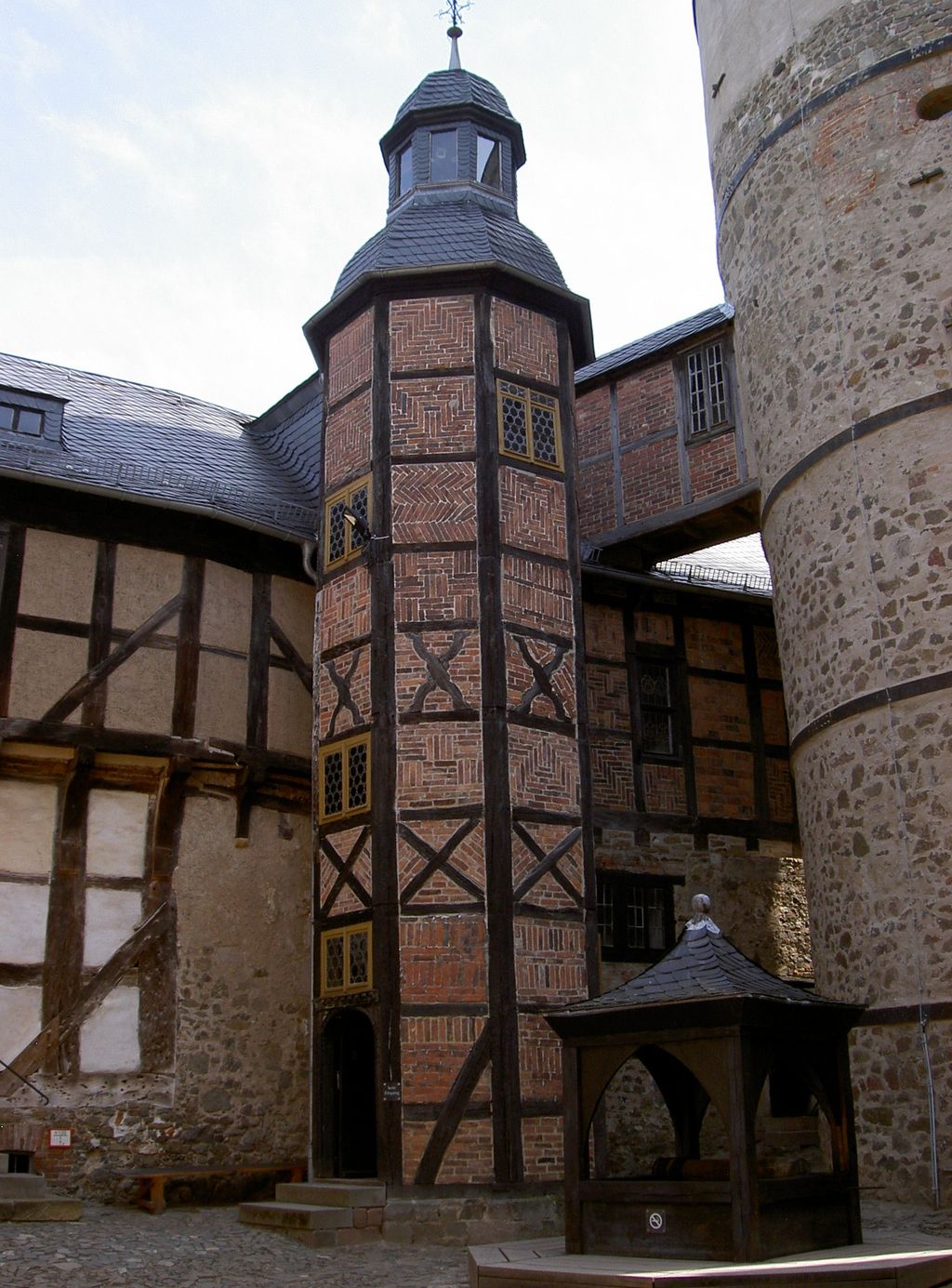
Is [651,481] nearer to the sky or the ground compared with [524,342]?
nearer to the ground

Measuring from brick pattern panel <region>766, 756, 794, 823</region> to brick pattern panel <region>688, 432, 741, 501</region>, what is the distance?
3224mm

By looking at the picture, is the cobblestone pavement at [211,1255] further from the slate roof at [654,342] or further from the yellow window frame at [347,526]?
the slate roof at [654,342]

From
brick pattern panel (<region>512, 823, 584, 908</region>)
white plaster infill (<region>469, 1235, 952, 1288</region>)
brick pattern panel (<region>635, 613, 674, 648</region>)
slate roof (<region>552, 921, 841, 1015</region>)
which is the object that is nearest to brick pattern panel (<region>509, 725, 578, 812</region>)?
brick pattern panel (<region>512, 823, 584, 908</region>)

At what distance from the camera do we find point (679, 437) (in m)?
16.1

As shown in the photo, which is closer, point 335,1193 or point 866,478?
point 335,1193

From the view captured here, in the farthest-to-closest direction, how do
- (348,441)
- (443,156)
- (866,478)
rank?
(443,156) < (348,441) < (866,478)

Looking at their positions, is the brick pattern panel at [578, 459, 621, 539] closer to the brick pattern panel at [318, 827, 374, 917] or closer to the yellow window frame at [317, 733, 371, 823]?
the yellow window frame at [317, 733, 371, 823]

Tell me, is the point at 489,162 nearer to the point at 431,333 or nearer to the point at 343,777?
the point at 431,333

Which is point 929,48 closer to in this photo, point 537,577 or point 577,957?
point 537,577

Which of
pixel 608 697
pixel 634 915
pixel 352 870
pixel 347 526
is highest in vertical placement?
pixel 347 526

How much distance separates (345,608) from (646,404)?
201 inches

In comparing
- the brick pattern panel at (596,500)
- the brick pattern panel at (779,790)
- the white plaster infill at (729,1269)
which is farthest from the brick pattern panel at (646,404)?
the white plaster infill at (729,1269)

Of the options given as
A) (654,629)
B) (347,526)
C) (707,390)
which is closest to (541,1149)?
(347,526)

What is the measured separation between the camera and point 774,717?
16625mm
